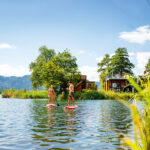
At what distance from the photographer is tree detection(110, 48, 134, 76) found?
8025 cm

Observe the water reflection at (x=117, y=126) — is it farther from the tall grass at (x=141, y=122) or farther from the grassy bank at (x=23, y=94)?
the grassy bank at (x=23, y=94)

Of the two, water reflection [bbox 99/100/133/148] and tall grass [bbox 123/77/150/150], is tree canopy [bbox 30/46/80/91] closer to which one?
water reflection [bbox 99/100/133/148]

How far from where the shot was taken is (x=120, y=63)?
8050 cm

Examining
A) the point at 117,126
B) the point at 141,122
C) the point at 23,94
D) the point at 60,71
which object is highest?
the point at 60,71

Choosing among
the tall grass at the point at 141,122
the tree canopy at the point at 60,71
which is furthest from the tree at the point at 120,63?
the tall grass at the point at 141,122

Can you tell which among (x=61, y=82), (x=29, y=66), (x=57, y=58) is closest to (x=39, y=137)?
(x=61, y=82)

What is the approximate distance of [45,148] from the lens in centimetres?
700

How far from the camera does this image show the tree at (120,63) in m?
80.2

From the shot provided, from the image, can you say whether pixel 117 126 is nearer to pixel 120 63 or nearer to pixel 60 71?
pixel 60 71

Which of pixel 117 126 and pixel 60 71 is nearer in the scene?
pixel 117 126

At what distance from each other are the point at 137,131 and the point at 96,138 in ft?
17.3

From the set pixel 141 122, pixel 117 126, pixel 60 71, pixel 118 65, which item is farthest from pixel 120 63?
pixel 141 122

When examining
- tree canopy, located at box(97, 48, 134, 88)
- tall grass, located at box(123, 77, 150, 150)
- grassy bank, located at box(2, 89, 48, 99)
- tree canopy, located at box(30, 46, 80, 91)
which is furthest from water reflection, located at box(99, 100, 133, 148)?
tree canopy, located at box(97, 48, 134, 88)

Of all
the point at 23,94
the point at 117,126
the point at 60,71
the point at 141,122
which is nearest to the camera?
the point at 141,122
